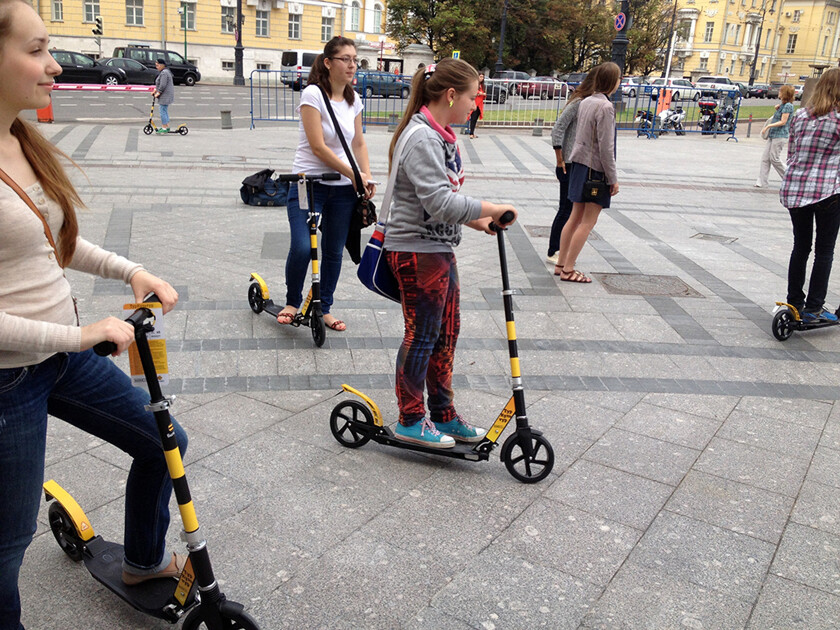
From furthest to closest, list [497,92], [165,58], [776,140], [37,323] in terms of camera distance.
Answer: [165,58]
[497,92]
[776,140]
[37,323]

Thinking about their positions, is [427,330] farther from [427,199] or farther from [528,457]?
[528,457]

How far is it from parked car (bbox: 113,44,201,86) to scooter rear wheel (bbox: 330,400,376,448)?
3722 cm

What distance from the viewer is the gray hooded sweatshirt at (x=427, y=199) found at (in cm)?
322

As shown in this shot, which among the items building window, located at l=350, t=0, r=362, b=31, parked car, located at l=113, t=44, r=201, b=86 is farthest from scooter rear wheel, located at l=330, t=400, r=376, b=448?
building window, located at l=350, t=0, r=362, b=31

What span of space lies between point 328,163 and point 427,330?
1980 mm

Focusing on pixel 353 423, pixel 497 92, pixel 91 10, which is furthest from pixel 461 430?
pixel 91 10

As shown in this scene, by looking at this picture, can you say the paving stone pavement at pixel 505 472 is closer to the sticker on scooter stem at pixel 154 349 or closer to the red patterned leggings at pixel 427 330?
the red patterned leggings at pixel 427 330

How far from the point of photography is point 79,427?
2.27 metres

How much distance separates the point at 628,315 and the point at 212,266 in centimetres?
365

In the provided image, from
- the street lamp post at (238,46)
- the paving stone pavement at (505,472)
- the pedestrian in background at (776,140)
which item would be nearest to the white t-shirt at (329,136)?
the paving stone pavement at (505,472)

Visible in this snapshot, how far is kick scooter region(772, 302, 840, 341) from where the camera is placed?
5648mm

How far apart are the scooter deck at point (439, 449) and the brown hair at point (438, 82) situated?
1.36m

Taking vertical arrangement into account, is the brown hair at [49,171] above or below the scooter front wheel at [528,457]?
above

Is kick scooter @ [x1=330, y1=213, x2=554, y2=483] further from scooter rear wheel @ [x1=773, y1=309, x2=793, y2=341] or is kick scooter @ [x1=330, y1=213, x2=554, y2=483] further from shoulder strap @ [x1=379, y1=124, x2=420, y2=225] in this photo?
scooter rear wheel @ [x1=773, y1=309, x2=793, y2=341]
